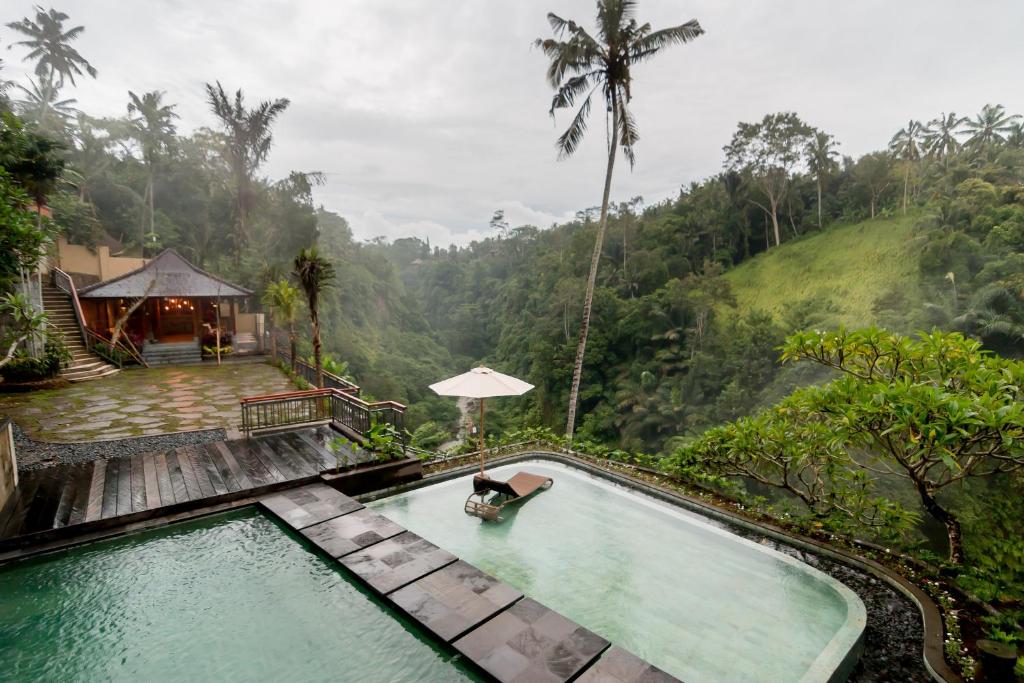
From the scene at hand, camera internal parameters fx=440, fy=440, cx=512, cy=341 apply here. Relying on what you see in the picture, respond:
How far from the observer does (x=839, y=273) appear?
25.6m

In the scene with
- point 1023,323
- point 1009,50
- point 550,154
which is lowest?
point 1023,323

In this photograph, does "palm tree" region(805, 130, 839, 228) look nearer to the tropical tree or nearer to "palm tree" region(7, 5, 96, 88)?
the tropical tree

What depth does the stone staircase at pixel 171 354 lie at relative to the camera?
1559 cm

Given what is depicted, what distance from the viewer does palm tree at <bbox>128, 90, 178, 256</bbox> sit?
24.1m

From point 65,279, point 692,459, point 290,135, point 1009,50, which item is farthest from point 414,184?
point 692,459

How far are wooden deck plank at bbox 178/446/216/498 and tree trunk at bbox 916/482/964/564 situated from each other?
790 cm

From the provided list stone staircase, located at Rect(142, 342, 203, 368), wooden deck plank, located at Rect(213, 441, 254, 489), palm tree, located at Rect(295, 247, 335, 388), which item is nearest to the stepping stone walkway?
wooden deck plank, located at Rect(213, 441, 254, 489)

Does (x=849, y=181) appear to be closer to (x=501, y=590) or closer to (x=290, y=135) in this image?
(x=290, y=135)

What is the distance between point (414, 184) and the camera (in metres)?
58.2

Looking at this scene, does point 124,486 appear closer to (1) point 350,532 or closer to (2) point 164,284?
(1) point 350,532

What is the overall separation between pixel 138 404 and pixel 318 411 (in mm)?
5058

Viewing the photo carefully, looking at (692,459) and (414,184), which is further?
(414,184)

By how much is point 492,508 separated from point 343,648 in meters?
2.54

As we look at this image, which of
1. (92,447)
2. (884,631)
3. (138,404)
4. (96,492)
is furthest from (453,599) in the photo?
(138,404)
